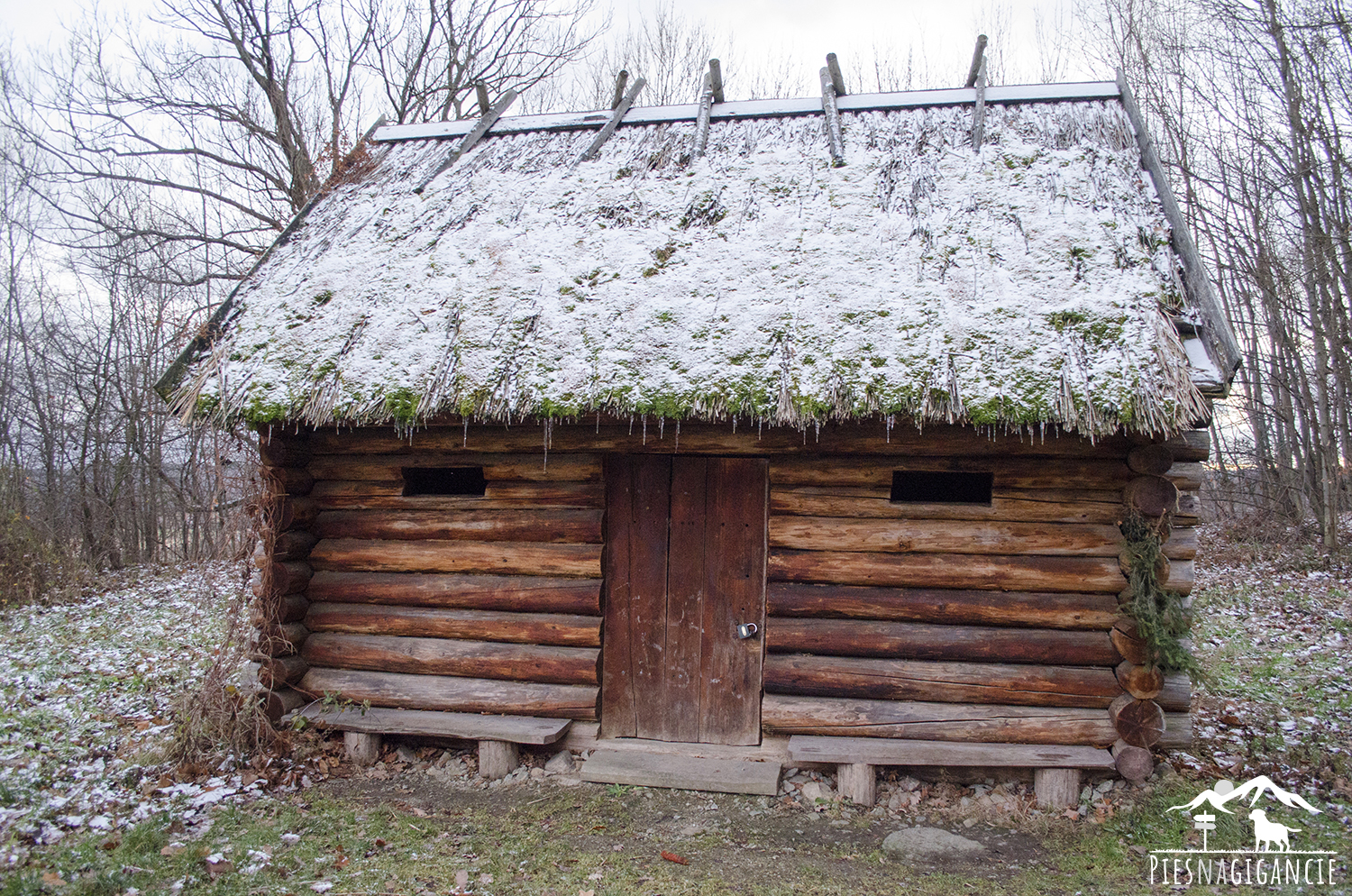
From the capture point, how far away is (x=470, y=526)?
540 cm

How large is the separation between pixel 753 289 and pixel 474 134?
12.4 feet

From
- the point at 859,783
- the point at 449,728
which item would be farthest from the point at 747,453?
the point at 449,728

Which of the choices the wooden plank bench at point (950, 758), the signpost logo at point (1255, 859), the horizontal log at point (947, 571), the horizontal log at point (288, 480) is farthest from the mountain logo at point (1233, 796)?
the horizontal log at point (288, 480)

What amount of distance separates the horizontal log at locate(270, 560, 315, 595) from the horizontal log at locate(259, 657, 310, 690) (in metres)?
0.47

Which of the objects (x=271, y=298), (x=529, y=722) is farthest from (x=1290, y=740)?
(x=271, y=298)

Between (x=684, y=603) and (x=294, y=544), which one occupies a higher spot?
(x=294, y=544)

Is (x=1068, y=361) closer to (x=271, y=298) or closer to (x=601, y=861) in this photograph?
(x=601, y=861)

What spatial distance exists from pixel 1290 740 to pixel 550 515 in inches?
211

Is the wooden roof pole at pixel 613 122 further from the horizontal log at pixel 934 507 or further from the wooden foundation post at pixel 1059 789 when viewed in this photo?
the wooden foundation post at pixel 1059 789

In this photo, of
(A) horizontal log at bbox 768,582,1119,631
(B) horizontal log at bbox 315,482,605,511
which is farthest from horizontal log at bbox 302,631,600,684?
(A) horizontal log at bbox 768,582,1119,631

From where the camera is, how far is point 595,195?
6.03 meters

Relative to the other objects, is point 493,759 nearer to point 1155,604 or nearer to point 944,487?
point 944,487

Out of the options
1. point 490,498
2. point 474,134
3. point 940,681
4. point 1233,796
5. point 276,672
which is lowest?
point 1233,796

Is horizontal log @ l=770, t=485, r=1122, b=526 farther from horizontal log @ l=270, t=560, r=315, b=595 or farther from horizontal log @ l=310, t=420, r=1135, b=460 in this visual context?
horizontal log @ l=270, t=560, r=315, b=595
